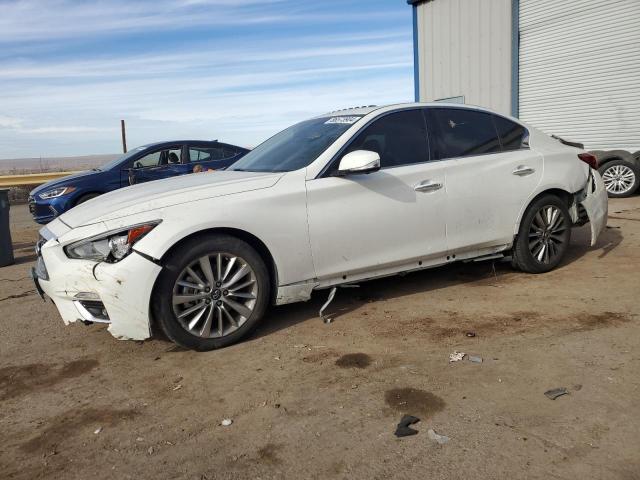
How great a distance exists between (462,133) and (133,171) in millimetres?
6713

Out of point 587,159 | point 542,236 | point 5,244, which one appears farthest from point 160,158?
point 587,159

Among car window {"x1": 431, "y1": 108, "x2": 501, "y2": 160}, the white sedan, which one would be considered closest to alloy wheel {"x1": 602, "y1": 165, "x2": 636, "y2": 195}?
the white sedan

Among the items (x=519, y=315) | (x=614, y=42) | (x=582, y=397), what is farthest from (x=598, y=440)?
(x=614, y=42)

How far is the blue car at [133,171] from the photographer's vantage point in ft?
30.8

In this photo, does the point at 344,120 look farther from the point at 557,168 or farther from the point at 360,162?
the point at 557,168

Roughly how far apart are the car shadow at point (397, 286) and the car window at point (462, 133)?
1.23 m

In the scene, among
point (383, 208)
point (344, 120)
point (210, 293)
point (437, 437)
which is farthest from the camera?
point (344, 120)

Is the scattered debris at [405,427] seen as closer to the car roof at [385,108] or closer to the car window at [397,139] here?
the car window at [397,139]

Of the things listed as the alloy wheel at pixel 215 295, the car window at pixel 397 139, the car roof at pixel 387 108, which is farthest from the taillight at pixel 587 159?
the alloy wheel at pixel 215 295

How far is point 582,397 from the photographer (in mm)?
2932

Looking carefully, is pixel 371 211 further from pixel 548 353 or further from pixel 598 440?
pixel 598 440

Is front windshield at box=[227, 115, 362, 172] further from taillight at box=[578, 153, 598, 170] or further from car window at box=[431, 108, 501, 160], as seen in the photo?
taillight at box=[578, 153, 598, 170]

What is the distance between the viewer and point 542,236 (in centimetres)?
525

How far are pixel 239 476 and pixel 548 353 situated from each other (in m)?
2.13
